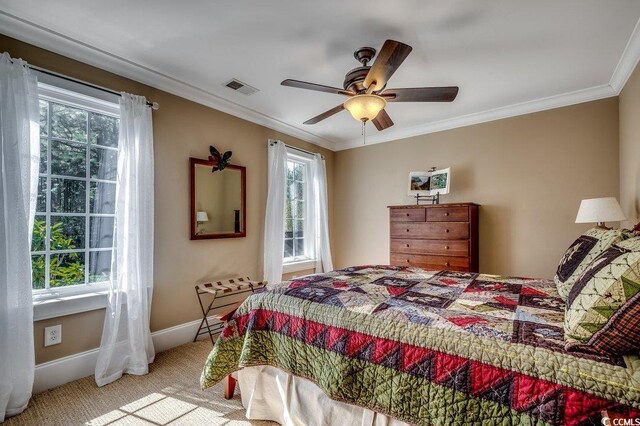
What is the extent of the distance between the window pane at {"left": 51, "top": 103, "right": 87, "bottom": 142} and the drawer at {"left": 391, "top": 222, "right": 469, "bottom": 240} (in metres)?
3.37

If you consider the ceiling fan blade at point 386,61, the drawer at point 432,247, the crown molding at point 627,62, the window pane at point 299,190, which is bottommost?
the drawer at point 432,247

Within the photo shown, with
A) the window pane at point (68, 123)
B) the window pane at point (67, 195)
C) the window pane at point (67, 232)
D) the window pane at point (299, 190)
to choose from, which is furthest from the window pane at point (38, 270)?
the window pane at point (299, 190)

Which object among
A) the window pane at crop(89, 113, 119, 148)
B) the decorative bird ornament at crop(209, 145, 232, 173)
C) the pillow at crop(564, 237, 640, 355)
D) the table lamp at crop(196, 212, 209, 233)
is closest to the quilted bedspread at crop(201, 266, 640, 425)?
the pillow at crop(564, 237, 640, 355)

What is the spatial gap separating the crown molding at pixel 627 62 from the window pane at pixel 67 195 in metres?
4.28

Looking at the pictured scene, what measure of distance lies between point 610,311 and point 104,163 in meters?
3.28

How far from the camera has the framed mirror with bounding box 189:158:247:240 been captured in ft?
10.3

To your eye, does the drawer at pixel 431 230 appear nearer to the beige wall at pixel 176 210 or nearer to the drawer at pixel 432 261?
the drawer at pixel 432 261

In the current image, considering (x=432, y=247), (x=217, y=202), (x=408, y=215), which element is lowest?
(x=432, y=247)

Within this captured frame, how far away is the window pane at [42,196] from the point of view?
7.34 ft

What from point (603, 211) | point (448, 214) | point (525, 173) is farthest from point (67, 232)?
point (525, 173)

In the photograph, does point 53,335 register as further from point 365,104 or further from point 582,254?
point 582,254

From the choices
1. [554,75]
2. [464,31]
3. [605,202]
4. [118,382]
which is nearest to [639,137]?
[605,202]

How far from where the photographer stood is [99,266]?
8.25 feet

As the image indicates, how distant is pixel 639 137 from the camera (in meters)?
2.44
